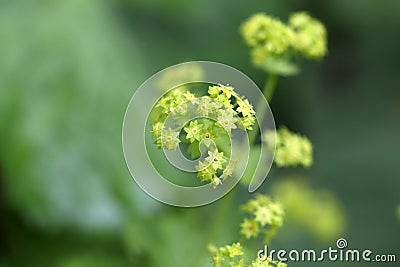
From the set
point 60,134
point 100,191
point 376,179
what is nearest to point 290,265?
point 100,191

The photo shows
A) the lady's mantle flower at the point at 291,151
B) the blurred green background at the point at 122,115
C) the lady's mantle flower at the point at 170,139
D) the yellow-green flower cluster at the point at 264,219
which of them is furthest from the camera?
the blurred green background at the point at 122,115

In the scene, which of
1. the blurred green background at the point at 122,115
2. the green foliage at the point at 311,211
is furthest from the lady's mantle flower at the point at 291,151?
the green foliage at the point at 311,211

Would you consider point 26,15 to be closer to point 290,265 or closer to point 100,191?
point 100,191

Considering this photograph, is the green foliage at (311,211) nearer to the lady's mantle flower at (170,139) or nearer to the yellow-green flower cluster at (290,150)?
the yellow-green flower cluster at (290,150)

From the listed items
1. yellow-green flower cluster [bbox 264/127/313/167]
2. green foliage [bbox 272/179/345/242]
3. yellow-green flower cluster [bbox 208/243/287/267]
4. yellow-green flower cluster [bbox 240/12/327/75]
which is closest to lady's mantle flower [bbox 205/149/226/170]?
yellow-green flower cluster [bbox 208/243/287/267]

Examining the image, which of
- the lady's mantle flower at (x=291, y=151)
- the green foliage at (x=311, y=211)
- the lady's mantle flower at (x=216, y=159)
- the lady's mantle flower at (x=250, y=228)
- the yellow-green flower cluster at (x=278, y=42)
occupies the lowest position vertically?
the lady's mantle flower at (x=216, y=159)

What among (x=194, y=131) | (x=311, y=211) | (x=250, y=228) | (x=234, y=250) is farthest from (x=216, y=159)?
(x=311, y=211)

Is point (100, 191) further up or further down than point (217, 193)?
further up
